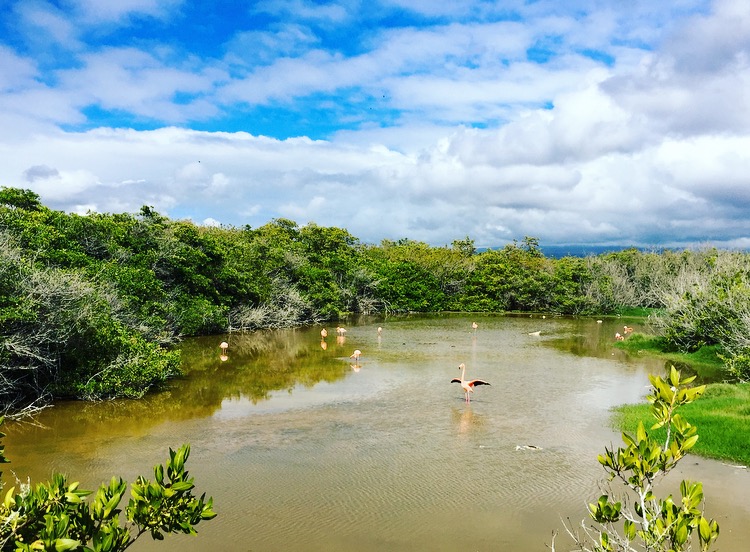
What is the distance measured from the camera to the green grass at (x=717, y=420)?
1066 centimetres

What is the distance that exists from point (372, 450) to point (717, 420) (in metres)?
7.07

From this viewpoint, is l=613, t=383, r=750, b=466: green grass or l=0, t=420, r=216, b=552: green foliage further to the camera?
l=613, t=383, r=750, b=466: green grass

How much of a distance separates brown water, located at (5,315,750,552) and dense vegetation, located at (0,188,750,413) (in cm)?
130

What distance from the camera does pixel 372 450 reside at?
37.0ft

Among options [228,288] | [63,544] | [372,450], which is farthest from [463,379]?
[228,288]

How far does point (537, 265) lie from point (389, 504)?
1520 inches

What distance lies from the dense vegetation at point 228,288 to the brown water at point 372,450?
51.0 inches

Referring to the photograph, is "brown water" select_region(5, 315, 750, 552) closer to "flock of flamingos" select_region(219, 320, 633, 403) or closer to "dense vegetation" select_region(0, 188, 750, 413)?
"flock of flamingos" select_region(219, 320, 633, 403)

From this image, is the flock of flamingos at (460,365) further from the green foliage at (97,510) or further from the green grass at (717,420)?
the green foliage at (97,510)

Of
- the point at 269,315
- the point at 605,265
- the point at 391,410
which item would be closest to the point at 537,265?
the point at 605,265

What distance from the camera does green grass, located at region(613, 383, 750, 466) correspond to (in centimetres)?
1066

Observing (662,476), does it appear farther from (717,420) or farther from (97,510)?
(717,420)

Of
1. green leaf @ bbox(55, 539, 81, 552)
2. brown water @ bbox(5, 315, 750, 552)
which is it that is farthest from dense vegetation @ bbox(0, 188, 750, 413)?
green leaf @ bbox(55, 539, 81, 552)

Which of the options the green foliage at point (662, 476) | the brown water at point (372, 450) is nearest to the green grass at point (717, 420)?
the brown water at point (372, 450)
